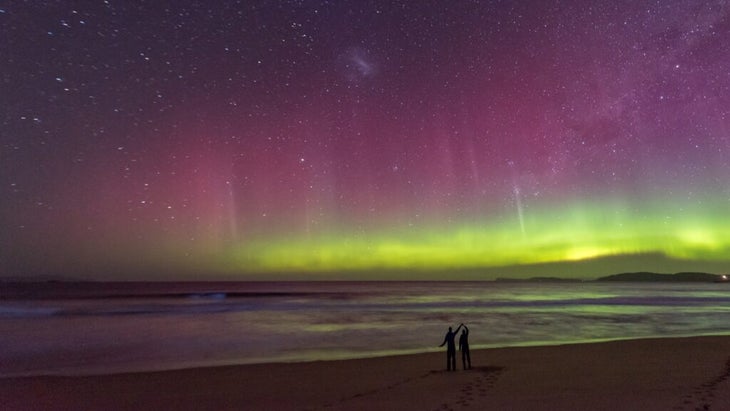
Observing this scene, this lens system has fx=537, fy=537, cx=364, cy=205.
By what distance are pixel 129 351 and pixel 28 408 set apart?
11.6 meters

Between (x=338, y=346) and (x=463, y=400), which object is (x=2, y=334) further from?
(x=463, y=400)

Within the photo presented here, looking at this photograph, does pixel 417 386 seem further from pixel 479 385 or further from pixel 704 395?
pixel 704 395

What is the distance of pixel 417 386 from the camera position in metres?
12.0

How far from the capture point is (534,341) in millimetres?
24203

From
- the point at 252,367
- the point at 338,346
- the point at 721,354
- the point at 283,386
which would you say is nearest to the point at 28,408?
the point at 283,386

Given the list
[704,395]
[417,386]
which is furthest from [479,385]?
[704,395]

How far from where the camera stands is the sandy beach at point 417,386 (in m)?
10.1

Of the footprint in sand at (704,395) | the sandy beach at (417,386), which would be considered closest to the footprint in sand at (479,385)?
the sandy beach at (417,386)

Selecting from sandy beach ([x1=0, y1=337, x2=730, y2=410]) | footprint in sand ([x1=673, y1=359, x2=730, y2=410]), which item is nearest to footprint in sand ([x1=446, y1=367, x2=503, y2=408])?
sandy beach ([x1=0, y1=337, x2=730, y2=410])

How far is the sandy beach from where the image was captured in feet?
33.2

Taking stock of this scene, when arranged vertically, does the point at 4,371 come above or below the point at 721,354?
above

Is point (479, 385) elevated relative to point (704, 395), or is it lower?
elevated

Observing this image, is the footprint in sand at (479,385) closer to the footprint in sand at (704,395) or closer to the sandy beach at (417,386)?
the sandy beach at (417,386)

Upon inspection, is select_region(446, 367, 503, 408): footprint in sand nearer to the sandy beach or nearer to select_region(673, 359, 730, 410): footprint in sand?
the sandy beach
